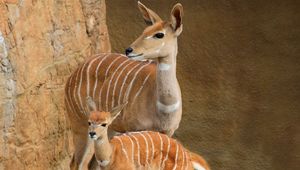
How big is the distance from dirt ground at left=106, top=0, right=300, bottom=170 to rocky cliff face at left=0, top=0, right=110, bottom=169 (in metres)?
0.85

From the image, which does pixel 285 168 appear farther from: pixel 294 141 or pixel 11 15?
pixel 11 15

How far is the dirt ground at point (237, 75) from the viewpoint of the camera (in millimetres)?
8688

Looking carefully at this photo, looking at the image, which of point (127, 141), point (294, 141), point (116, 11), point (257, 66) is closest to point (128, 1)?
point (116, 11)

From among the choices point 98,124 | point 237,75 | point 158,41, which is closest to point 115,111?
point 98,124

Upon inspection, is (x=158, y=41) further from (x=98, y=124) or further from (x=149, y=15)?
(x=98, y=124)

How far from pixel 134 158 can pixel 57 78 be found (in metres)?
1.30

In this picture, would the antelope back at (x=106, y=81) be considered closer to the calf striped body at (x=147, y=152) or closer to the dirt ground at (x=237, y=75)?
the calf striped body at (x=147, y=152)

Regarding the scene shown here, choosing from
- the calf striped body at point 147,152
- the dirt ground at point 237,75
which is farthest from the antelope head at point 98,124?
the dirt ground at point 237,75

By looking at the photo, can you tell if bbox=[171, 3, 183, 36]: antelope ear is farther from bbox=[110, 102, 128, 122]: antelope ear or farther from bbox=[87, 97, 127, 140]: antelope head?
bbox=[87, 97, 127, 140]: antelope head

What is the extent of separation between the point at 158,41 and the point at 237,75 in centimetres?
200

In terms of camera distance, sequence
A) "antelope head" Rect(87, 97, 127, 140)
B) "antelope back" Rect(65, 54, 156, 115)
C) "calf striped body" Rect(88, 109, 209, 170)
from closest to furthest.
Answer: "antelope head" Rect(87, 97, 127, 140), "calf striped body" Rect(88, 109, 209, 170), "antelope back" Rect(65, 54, 156, 115)

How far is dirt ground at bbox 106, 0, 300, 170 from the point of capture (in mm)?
8688

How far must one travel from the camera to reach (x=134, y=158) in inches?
262

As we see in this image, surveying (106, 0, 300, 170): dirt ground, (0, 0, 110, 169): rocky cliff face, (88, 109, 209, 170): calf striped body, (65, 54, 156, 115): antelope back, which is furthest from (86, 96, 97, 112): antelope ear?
(106, 0, 300, 170): dirt ground
